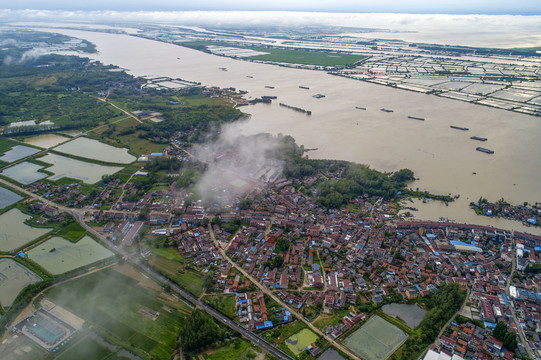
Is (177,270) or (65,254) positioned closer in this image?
(177,270)

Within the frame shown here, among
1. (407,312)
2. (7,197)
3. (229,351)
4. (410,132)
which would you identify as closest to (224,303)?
(229,351)

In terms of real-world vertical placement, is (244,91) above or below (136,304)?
above

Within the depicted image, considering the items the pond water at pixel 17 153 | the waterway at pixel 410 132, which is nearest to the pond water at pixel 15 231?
the pond water at pixel 17 153

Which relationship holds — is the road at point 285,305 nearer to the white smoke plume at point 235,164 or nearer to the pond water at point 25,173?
the white smoke plume at point 235,164

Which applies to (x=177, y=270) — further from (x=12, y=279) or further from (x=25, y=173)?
(x=25, y=173)

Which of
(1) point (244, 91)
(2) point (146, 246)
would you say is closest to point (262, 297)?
(2) point (146, 246)

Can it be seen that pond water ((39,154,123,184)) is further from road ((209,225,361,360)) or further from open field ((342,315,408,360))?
open field ((342,315,408,360))

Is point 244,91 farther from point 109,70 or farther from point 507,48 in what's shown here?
point 507,48
